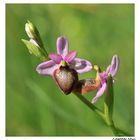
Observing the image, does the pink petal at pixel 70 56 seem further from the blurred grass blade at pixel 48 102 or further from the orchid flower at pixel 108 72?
the blurred grass blade at pixel 48 102

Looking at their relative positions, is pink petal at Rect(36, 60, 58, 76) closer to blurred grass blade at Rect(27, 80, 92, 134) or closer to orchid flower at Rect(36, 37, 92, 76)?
orchid flower at Rect(36, 37, 92, 76)

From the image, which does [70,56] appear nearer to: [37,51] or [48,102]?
[37,51]

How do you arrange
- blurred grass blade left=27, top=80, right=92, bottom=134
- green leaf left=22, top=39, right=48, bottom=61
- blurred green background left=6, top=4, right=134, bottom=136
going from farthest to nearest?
blurred green background left=6, top=4, right=134, bottom=136
blurred grass blade left=27, top=80, right=92, bottom=134
green leaf left=22, top=39, right=48, bottom=61

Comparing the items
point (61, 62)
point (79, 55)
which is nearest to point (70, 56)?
point (61, 62)

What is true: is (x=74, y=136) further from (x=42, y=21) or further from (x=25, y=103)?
(x=42, y=21)

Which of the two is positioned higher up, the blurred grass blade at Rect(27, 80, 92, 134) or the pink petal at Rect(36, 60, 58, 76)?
the pink petal at Rect(36, 60, 58, 76)

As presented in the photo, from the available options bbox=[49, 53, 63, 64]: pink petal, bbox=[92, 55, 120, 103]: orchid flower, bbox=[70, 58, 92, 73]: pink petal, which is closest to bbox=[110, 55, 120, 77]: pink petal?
bbox=[92, 55, 120, 103]: orchid flower
